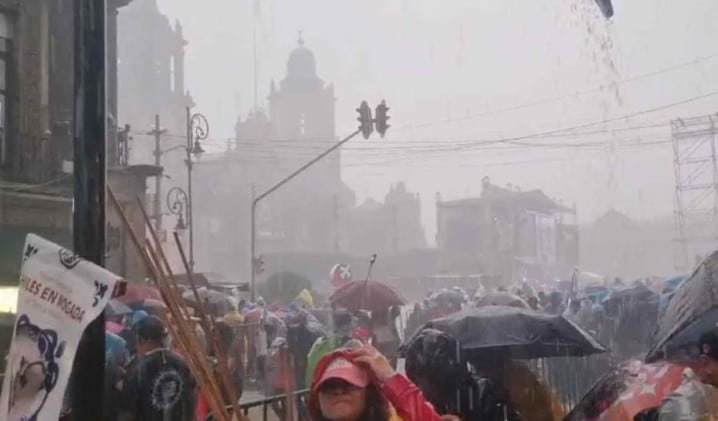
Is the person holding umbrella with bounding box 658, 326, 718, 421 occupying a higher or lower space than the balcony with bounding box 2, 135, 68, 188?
lower

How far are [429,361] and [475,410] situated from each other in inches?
13.9

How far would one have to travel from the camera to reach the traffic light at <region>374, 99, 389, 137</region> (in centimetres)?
1138

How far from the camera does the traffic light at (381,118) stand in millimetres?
11383

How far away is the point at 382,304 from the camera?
366 inches

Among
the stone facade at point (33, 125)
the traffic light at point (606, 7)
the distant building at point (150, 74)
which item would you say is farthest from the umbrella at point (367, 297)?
the distant building at point (150, 74)

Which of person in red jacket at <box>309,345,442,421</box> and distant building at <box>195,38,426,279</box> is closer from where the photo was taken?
person in red jacket at <box>309,345,442,421</box>

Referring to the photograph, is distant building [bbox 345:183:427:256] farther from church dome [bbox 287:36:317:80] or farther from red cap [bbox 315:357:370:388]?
red cap [bbox 315:357:370:388]

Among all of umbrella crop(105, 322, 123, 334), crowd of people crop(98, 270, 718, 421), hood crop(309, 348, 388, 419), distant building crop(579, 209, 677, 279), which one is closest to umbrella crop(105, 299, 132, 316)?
crowd of people crop(98, 270, 718, 421)

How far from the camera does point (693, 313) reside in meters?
3.34

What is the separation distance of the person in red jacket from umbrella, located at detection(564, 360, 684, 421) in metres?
0.59

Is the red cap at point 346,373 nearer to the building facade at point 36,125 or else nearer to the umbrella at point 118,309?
the umbrella at point 118,309

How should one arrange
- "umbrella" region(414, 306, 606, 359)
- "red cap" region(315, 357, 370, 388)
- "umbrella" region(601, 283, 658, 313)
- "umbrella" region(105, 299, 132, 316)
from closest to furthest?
1. "red cap" region(315, 357, 370, 388)
2. "umbrella" region(414, 306, 606, 359)
3. "umbrella" region(105, 299, 132, 316)
4. "umbrella" region(601, 283, 658, 313)

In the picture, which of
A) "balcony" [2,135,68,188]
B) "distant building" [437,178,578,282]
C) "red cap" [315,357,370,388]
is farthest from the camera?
"distant building" [437,178,578,282]

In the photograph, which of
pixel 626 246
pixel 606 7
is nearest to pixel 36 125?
pixel 606 7
